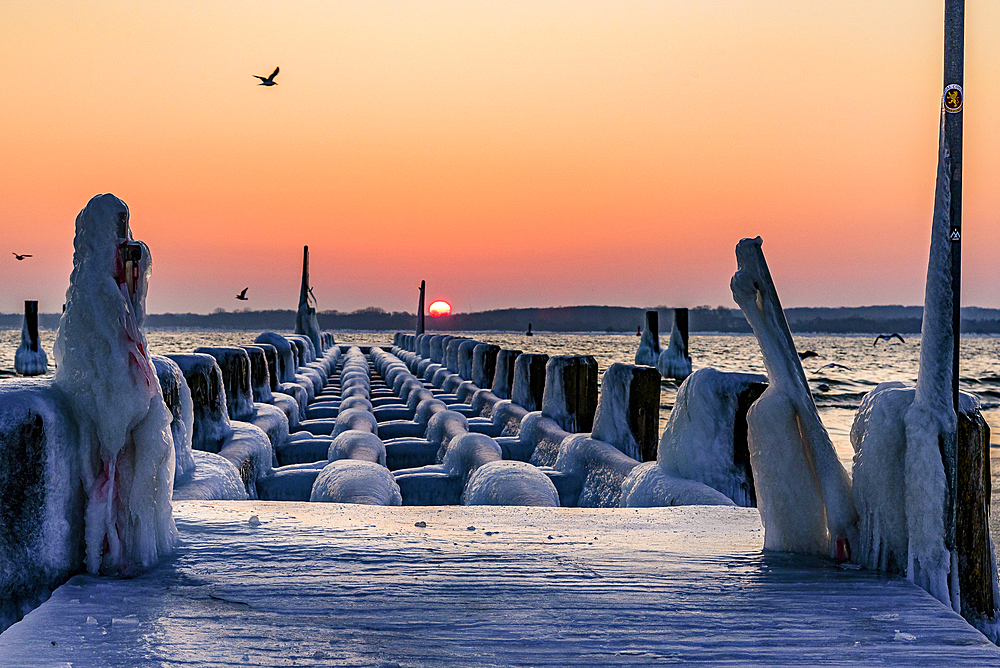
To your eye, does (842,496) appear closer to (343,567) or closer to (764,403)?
(764,403)

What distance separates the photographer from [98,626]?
164 centimetres

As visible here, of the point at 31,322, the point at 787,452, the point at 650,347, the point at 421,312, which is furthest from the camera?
the point at 421,312

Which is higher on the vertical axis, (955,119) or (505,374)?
(955,119)

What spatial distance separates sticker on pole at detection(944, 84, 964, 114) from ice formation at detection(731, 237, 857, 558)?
2.24ft

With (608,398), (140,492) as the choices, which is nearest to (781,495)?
(140,492)

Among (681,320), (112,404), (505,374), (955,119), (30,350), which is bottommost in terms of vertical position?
(30,350)

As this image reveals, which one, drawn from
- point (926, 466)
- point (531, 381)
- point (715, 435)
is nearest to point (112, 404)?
point (926, 466)

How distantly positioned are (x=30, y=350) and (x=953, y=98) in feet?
111

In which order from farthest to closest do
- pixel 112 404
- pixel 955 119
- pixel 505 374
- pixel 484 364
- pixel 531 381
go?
pixel 484 364 → pixel 505 374 → pixel 531 381 → pixel 955 119 → pixel 112 404

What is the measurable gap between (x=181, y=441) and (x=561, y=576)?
2131 millimetres

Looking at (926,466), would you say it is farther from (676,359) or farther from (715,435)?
(676,359)

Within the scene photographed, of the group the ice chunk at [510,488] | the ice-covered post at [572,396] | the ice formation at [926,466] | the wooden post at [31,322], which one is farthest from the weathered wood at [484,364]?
the wooden post at [31,322]

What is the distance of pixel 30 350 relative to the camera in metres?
29.2

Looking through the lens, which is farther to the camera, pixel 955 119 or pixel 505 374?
pixel 505 374
